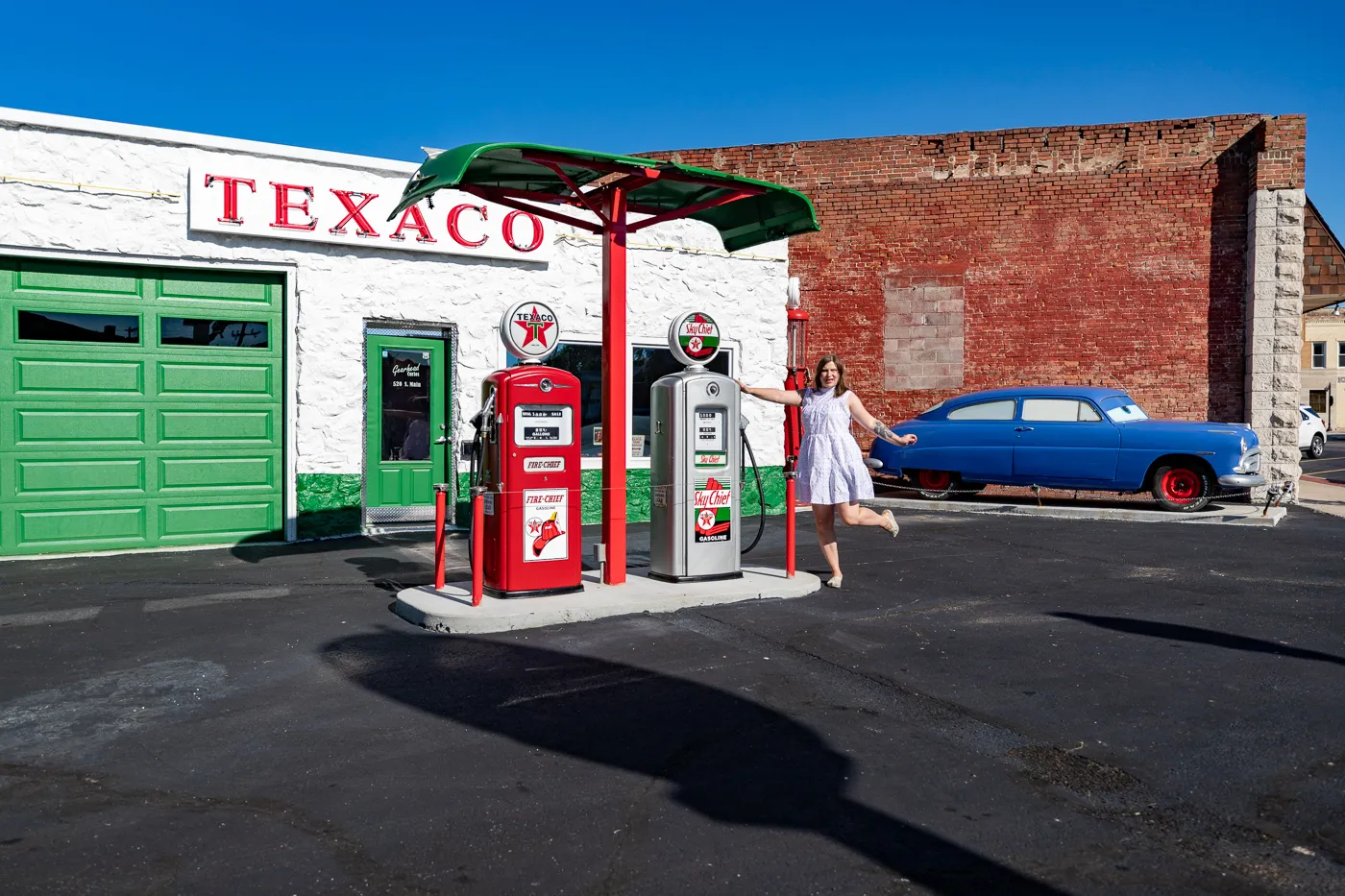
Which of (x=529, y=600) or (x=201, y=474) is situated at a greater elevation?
(x=201, y=474)

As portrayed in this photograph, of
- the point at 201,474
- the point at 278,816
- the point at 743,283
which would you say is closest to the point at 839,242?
the point at 743,283

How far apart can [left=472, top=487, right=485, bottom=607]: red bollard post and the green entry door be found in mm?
4203

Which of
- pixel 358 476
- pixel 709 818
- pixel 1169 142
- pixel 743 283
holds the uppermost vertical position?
pixel 1169 142

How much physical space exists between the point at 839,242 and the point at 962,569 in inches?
364

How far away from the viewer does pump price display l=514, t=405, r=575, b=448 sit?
295 inches

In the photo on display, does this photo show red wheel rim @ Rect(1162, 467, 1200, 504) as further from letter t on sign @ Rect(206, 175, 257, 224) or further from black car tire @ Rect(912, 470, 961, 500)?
letter t on sign @ Rect(206, 175, 257, 224)

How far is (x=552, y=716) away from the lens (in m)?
5.05

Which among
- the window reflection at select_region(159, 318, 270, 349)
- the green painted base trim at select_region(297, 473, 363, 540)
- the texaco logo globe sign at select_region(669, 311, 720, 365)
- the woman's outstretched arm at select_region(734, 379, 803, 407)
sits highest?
the window reflection at select_region(159, 318, 270, 349)

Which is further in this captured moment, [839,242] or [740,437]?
[839,242]

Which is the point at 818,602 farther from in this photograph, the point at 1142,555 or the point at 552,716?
the point at 1142,555

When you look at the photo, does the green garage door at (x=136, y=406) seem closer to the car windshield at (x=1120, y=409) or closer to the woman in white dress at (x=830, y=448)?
the woman in white dress at (x=830, y=448)

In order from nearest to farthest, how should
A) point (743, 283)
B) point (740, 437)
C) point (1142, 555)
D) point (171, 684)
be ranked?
point (171, 684)
point (740, 437)
point (1142, 555)
point (743, 283)

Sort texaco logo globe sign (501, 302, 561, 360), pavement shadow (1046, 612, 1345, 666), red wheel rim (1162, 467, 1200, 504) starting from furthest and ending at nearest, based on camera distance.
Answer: red wheel rim (1162, 467, 1200, 504)
texaco logo globe sign (501, 302, 561, 360)
pavement shadow (1046, 612, 1345, 666)

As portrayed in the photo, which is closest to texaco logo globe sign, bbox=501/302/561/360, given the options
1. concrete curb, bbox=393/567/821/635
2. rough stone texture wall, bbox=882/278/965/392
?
concrete curb, bbox=393/567/821/635
